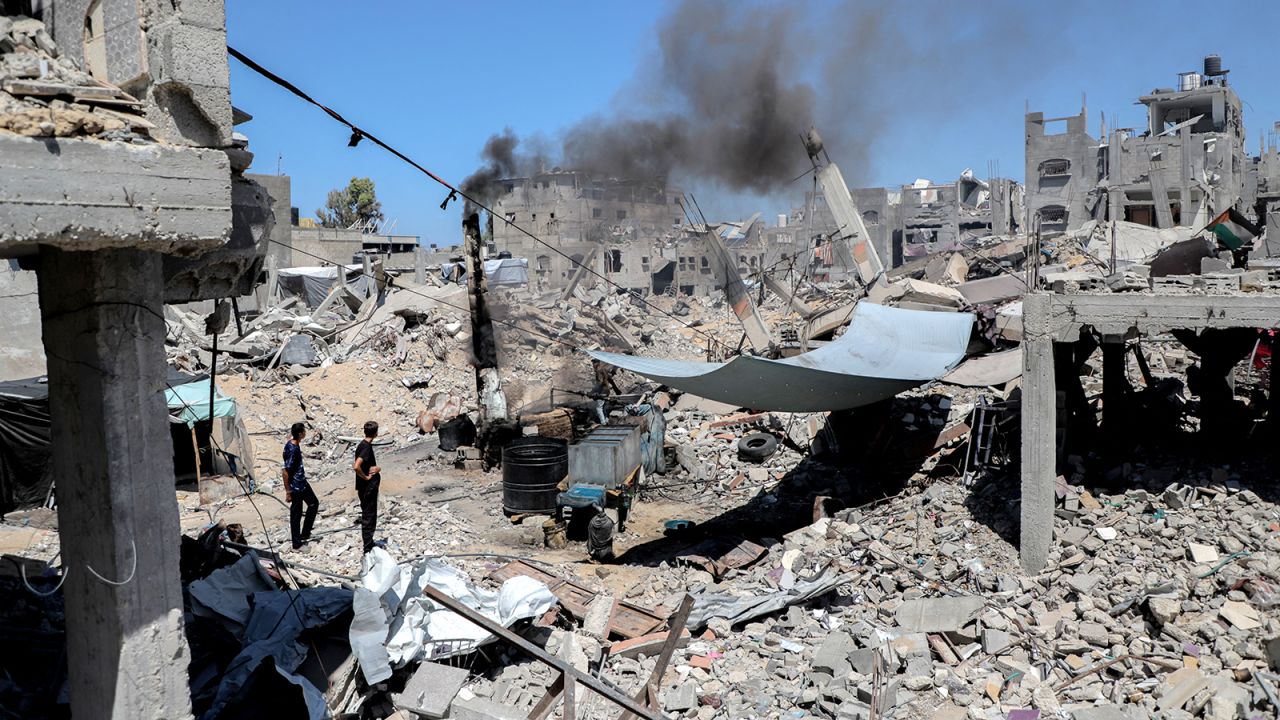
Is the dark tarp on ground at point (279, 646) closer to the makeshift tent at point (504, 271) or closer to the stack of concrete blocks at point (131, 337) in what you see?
the stack of concrete blocks at point (131, 337)

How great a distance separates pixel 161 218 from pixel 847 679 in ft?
18.8

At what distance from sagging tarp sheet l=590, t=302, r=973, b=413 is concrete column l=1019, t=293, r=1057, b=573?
184 centimetres

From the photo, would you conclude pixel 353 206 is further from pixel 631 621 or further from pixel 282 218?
pixel 631 621

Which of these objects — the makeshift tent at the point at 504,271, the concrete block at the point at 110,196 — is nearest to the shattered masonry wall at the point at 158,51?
the concrete block at the point at 110,196

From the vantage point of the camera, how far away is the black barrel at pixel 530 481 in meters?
11.6

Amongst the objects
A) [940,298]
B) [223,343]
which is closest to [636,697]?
[940,298]

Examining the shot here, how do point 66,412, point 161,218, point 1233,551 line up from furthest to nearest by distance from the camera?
1. point 1233,551
2. point 66,412
3. point 161,218

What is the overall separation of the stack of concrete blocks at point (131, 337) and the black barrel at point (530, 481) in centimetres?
744

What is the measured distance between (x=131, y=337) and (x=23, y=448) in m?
8.64

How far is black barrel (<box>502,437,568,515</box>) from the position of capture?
11562mm

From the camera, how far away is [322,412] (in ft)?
56.3

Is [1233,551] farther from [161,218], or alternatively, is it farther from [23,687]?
[23,687]

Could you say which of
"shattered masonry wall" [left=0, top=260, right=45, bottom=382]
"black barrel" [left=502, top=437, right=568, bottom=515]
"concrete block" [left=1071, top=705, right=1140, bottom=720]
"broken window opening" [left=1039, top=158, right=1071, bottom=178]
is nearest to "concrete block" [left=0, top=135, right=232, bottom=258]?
"concrete block" [left=1071, top=705, right=1140, bottom=720]

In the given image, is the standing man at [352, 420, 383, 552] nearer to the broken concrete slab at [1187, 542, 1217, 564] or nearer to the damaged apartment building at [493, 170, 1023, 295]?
the broken concrete slab at [1187, 542, 1217, 564]
